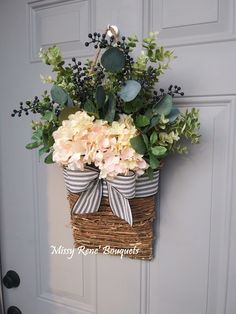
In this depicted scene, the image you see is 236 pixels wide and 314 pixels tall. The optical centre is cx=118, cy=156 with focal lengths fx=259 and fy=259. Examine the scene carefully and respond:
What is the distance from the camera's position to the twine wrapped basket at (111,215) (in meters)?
0.55

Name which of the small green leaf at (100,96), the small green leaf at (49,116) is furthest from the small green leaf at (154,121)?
the small green leaf at (49,116)

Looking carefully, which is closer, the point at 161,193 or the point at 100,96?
the point at 100,96

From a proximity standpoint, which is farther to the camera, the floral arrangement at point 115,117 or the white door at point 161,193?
the white door at point 161,193

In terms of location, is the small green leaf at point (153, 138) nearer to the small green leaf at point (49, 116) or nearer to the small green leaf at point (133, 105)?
the small green leaf at point (133, 105)

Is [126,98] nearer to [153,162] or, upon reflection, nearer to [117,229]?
[153,162]

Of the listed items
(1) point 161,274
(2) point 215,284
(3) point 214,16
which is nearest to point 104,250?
(1) point 161,274

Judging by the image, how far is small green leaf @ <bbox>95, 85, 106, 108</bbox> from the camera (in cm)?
50

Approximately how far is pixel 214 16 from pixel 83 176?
1.51ft

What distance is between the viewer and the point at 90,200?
56 cm

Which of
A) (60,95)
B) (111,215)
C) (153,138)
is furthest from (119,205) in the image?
(60,95)

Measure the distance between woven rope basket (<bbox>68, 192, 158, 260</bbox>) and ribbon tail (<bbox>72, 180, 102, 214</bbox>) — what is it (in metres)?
0.02

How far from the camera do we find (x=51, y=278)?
2.78 ft

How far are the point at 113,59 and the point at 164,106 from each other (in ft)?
0.44

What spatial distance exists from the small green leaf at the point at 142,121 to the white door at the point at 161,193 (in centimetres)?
16
